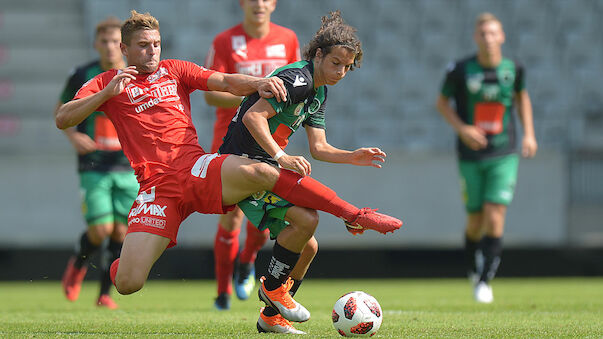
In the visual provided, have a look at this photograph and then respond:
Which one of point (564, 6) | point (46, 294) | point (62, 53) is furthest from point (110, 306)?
point (564, 6)

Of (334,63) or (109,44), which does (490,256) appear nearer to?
(334,63)

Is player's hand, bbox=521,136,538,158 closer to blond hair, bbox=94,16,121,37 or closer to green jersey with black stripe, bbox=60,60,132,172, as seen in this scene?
green jersey with black stripe, bbox=60,60,132,172

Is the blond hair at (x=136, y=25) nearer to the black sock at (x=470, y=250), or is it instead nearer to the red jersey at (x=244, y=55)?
the red jersey at (x=244, y=55)

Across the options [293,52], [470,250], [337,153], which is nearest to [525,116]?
[470,250]

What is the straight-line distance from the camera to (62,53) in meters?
12.6

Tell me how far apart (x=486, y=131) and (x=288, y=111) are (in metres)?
3.39

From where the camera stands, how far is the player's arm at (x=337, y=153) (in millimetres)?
4664

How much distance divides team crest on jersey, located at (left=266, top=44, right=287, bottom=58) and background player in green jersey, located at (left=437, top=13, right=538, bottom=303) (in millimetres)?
1920

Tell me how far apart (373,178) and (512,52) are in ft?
10.4

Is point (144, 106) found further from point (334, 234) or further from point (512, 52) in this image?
point (512, 52)

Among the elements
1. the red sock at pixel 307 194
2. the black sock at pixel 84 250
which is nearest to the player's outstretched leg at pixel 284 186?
the red sock at pixel 307 194

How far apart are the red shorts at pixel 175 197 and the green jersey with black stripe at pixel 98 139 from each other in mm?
2428

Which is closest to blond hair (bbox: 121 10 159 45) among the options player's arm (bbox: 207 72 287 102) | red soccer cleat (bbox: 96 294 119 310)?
player's arm (bbox: 207 72 287 102)

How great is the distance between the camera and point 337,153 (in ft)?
16.1
